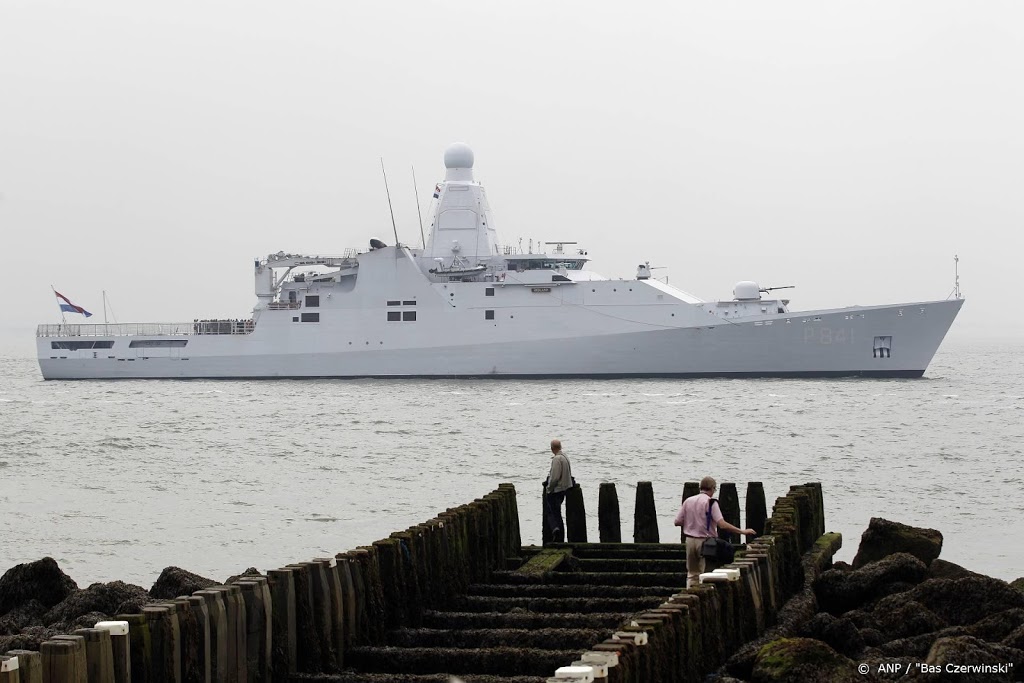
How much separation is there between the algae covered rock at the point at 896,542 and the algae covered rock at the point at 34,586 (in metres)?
6.24

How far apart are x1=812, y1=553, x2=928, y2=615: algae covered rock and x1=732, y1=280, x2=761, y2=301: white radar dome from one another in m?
33.6

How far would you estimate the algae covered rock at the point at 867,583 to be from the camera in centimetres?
905

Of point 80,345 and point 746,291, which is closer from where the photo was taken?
point 746,291

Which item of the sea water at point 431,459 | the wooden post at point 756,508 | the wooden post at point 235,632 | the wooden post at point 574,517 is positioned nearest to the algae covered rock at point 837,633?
the wooden post at point 235,632

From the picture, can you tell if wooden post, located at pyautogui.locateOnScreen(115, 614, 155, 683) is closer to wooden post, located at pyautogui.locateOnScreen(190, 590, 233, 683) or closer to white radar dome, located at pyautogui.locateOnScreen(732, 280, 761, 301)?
wooden post, located at pyautogui.locateOnScreen(190, 590, 233, 683)

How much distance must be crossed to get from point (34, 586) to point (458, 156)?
41059 millimetres

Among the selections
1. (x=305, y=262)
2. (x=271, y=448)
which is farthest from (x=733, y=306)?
(x=271, y=448)

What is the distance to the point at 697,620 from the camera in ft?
22.0

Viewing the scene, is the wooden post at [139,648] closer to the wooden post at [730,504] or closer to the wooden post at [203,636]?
the wooden post at [203,636]

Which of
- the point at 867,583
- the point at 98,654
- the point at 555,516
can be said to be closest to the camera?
the point at 98,654

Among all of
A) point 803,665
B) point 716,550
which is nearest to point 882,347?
point 716,550

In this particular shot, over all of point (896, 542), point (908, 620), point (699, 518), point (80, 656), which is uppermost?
point (699, 518)

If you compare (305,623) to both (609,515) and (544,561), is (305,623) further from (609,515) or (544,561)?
(609,515)

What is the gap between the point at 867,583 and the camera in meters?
9.08
